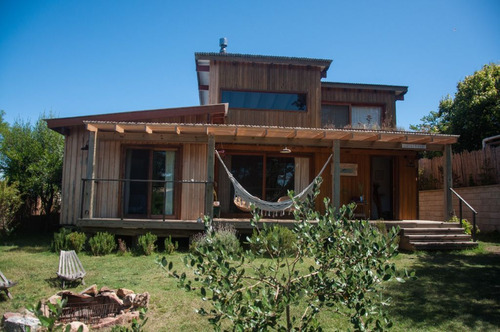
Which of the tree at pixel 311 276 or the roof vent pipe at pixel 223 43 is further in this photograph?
the roof vent pipe at pixel 223 43

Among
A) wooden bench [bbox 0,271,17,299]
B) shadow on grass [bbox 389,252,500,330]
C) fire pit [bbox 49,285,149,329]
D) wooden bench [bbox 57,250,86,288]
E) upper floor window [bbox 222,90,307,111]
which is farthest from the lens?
upper floor window [bbox 222,90,307,111]

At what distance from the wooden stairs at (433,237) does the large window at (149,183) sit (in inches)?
227

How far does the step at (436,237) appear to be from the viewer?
28.8ft

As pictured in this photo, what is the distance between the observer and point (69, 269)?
5734 millimetres

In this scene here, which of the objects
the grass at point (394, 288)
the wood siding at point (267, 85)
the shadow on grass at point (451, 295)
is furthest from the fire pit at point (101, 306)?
the wood siding at point (267, 85)

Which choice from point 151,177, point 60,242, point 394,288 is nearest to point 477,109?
point 394,288

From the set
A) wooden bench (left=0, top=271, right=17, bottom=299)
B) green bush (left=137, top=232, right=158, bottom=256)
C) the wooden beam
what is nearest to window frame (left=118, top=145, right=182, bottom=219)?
the wooden beam

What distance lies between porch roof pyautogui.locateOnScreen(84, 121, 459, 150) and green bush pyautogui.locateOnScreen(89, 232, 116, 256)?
8.31 feet

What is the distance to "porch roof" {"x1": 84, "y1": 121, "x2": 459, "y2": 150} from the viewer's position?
8750mm

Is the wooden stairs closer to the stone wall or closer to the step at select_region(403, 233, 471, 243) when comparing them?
the step at select_region(403, 233, 471, 243)

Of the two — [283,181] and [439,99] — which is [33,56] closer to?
[283,181]

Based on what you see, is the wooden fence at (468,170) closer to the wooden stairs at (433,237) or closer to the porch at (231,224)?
the wooden stairs at (433,237)

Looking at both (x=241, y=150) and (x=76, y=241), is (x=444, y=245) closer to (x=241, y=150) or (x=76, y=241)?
(x=241, y=150)

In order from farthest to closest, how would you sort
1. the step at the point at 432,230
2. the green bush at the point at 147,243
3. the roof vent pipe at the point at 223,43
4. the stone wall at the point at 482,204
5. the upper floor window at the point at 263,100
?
1. the roof vent pipe at the point at 223,43
2. the upper floor window at the point at 263,100
3. the stone wall at the point at 482,204
4. the step at the point at 432,230
5. the green bush at the point at 147,243
